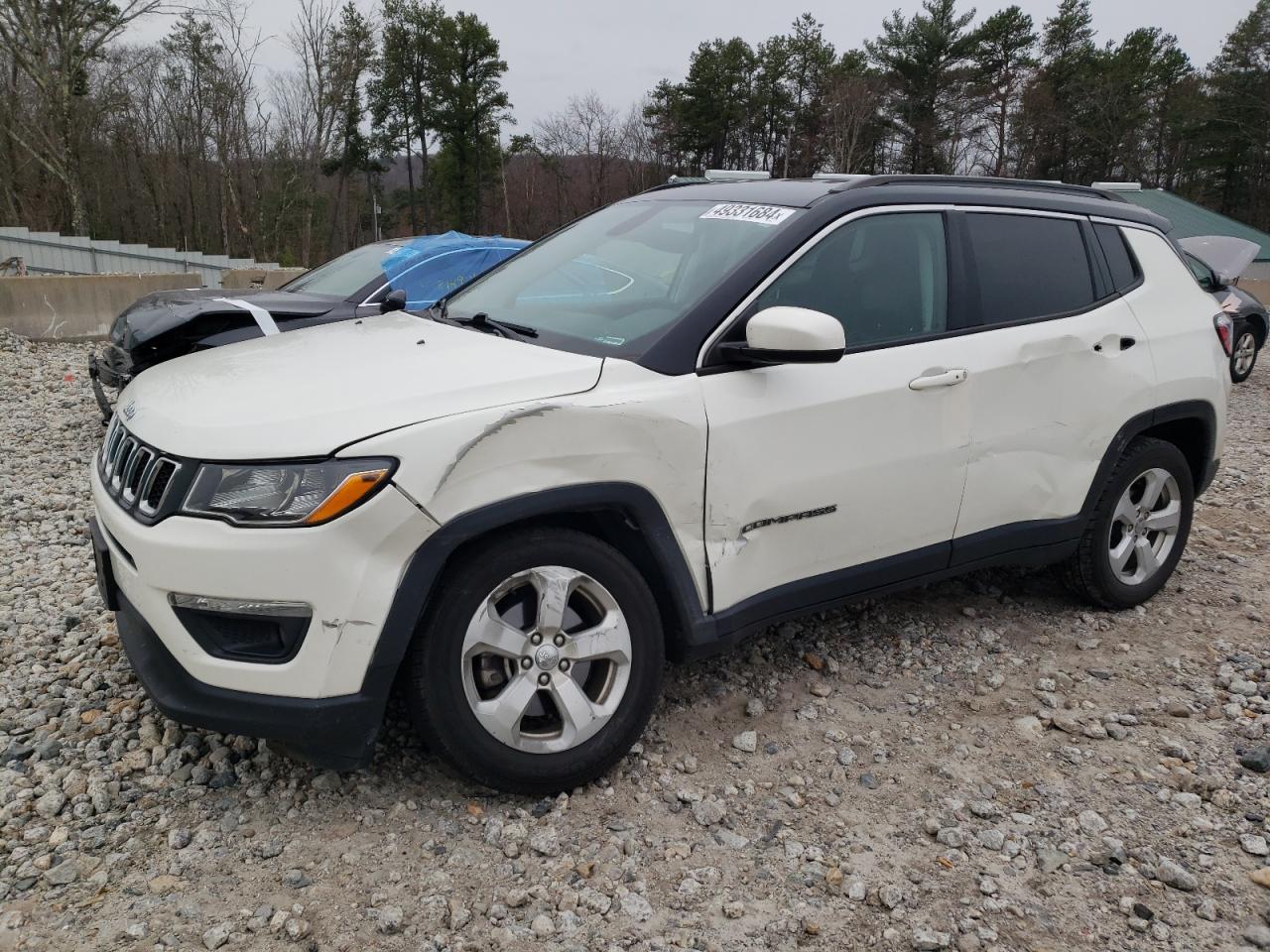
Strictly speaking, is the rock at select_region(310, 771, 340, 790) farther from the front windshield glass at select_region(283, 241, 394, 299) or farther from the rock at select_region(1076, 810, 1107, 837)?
the front windshield glass at select_region(283, 241, 394, 299)

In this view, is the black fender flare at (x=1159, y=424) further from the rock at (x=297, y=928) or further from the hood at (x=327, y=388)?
the rock at (x=297, y=928)

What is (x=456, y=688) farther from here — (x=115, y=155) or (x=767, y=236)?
(x=115, y=155)

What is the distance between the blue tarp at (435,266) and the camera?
6992 millimetres

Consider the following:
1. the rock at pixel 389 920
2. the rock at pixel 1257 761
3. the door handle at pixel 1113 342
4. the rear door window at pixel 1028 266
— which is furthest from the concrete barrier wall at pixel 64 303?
the rock at pixel 1257 761

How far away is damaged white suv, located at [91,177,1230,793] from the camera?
235cm

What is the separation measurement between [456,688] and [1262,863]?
2.24 meters

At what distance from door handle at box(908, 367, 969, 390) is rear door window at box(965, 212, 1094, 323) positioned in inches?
11.4

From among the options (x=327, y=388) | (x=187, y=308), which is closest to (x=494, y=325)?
(x=327, y=388)

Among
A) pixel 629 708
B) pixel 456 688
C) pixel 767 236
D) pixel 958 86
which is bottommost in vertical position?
pixel 629 708

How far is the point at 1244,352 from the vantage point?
10875 millimetres

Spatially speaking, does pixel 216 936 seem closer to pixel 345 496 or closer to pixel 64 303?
pixel 345 496

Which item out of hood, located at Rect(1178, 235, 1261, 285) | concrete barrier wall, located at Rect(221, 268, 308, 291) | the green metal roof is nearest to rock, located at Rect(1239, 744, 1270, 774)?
hood, located at Rect(1178, 235, 1261, 285)

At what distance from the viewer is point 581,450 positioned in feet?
8.46

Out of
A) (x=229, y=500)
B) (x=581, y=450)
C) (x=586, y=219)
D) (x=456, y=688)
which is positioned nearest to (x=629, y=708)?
(x=456, y=688)
